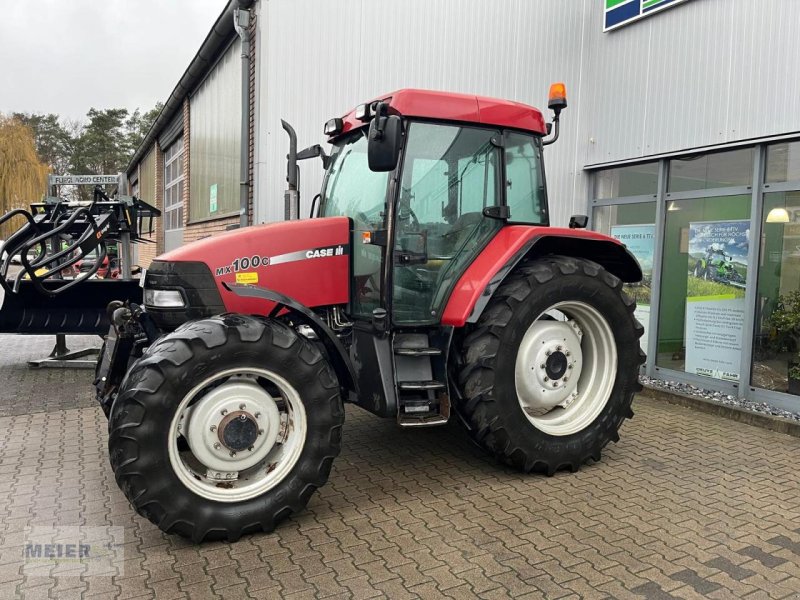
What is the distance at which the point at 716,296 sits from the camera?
627 cm

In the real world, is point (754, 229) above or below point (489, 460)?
above

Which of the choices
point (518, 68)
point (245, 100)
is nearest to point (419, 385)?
point (518, 68)

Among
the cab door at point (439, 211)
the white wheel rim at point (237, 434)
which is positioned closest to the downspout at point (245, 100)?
the cab door at point (439, 211)

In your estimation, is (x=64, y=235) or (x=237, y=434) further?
(x=64, y=235)

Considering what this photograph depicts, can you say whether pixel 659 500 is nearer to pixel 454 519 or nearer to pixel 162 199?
pixel 454 519

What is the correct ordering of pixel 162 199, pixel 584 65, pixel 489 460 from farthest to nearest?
pixel 162 199, pixel 584 65, pixel 489 460

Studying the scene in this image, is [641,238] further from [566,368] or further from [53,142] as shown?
[53,142]

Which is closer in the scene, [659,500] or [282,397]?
[282,397]

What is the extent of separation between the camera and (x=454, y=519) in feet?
11.5

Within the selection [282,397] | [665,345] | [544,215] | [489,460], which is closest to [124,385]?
[282,397]

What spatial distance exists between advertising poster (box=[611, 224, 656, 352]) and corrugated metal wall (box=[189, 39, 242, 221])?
5.04 m

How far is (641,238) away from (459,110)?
3.82 m

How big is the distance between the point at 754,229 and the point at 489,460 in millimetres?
3399

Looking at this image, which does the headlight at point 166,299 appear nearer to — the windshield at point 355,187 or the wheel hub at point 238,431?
the wheel hub at point 238,431
